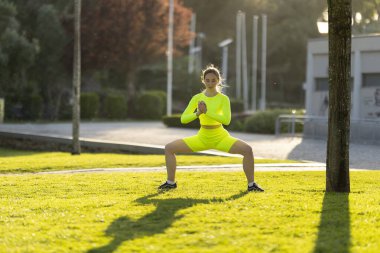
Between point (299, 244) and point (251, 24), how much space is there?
6408 centimetres

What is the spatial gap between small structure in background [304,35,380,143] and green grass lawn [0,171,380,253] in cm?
1578

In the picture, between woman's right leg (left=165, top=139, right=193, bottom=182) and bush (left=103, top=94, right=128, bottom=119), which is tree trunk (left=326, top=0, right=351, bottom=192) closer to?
woman's right leg (left=165, top=139, right=193, bottom=182)

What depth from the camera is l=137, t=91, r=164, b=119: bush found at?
159 feet

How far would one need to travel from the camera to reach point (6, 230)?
24.3 ft

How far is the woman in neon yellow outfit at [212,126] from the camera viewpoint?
33.4 ft

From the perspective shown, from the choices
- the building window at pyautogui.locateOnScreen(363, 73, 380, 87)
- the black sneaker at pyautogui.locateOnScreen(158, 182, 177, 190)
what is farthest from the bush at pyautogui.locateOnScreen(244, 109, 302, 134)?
the black sneaker at pyautogui.locateOnScreen(158, 182, 177, 190)

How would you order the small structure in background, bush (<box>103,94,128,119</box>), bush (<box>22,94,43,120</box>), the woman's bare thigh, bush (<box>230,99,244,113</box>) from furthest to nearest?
bush (<box>230,99,244,113</box>)
bush (<box>103,94,128,119</box>)
bush (<box>22,94,43,120</box>)
the small structure in background
the woman's bare thigh

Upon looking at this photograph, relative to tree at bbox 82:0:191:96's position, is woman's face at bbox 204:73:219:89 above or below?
below

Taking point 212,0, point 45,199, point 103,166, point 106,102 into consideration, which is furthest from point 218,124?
point 212,0

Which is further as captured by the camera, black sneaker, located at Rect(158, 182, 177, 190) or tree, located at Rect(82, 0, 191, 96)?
tree, located at Rect(82, 0, 191, 96)

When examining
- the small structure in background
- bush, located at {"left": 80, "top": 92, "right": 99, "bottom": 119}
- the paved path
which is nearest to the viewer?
the paved path

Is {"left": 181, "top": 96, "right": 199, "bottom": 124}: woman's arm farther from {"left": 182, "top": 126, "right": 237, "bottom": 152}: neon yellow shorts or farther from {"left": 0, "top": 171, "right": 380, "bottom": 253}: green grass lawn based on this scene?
{"left": 0, "top": 171, "right": 380, "bottom": 253}: green grass lawn

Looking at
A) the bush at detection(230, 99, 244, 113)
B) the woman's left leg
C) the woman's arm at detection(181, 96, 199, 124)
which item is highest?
the bush at detection(230, 99, 244, 113)

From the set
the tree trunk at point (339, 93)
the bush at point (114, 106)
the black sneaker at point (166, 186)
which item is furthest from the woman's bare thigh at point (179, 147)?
the bush at point (114, 106)
